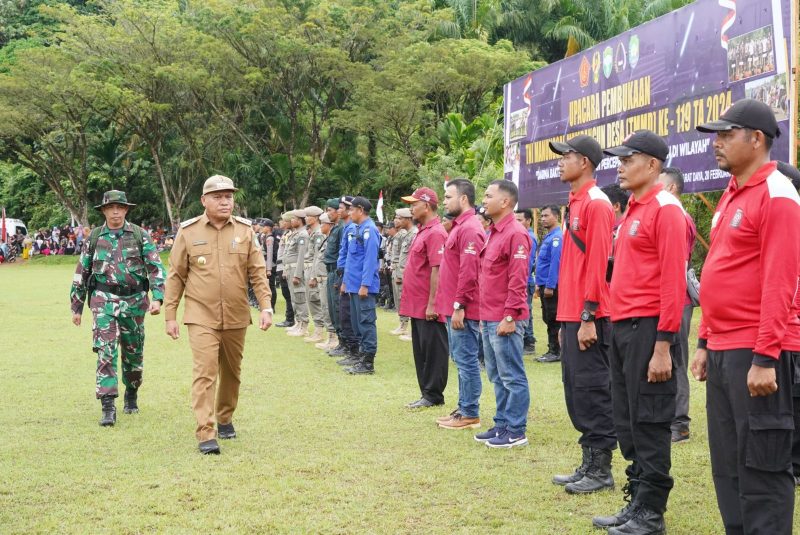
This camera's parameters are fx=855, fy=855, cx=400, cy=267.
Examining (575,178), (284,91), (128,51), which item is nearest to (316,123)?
(284,91)

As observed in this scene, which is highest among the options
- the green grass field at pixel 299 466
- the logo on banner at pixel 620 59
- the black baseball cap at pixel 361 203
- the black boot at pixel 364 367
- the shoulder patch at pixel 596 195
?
the logo on banner at pixel 620 59

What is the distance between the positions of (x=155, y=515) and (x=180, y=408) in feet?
11.2

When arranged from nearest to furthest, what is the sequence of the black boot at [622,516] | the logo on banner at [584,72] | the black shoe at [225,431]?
the black boot at [622,516] < the black shoe at [225,431] < the logo on banner at [584,72]

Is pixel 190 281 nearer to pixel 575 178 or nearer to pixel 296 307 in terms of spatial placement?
pixel 575 178

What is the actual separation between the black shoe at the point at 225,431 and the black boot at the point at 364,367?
138 inches

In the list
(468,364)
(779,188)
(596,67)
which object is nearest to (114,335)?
(468,364)

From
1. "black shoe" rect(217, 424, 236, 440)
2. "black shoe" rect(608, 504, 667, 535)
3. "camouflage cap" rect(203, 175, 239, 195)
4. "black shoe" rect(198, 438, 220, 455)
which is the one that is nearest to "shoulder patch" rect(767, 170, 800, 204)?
"black shoe" rect(608, 504, 667, 535)

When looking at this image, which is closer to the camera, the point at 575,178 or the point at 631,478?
the point at 631,478

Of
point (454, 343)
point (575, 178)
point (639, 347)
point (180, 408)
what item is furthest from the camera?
point (180, 408)

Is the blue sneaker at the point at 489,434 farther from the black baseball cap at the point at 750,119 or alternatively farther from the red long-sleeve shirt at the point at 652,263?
the black baseball cap at the point at 750,119

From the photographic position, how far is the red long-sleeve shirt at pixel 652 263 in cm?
427

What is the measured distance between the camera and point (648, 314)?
4.43 m

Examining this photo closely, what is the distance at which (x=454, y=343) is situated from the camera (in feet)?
24.3

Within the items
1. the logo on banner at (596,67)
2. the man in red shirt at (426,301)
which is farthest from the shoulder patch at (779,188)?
the logo on banner at (596,67)
